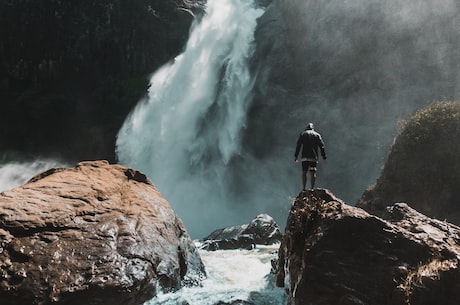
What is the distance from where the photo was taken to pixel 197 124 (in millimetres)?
38094

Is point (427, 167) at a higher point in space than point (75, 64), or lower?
lower

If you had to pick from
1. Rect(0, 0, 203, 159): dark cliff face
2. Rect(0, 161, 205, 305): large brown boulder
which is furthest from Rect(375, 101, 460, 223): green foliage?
Rect(0, 0, 203, 159): dark cliff face

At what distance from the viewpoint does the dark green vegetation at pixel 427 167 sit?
668 inches

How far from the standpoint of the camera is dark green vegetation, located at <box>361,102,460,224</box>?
16969mm

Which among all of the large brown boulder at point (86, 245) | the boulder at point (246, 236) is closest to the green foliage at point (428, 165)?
the boulder at point (246, 236)

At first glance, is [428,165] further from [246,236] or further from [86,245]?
[86,245]

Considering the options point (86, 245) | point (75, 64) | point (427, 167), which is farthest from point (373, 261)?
point (75, 64)

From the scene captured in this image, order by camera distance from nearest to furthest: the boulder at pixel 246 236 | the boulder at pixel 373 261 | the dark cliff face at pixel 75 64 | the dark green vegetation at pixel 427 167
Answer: the boulder at pixel 373 261
the dark green vegetation at pixel 427 167
the boulder at pixel 246 236
the dark cliff face at pixel 75 64

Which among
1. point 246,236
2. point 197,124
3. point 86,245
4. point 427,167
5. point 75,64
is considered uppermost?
point 75,64

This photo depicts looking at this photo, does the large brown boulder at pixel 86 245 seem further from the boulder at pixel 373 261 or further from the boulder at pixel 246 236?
the boulder at pixel 246 236

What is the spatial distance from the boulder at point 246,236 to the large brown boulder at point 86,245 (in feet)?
26.3

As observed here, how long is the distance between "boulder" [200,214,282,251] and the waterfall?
1066 cm

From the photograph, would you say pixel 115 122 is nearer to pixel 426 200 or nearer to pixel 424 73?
pixel 424 73

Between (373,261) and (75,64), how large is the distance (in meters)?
45.7
